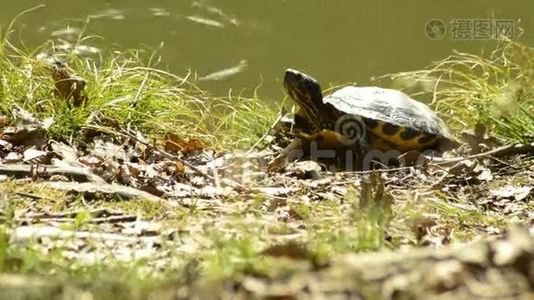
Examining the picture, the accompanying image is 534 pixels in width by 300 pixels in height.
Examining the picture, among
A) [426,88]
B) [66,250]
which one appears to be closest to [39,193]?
[66,250]

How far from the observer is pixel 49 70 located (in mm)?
3908

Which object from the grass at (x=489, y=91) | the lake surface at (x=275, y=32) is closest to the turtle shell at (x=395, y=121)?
the grass at (x=489, y=91)

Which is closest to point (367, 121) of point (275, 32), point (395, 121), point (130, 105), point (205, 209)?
point (395, 121)

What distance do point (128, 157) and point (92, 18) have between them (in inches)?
129

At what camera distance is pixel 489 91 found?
4449mm

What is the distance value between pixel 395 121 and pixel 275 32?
95.6 inches

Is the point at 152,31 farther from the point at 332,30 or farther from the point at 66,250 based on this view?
the point at 66,250

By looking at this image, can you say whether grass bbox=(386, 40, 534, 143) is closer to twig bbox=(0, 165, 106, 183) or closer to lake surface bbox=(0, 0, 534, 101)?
lake surface bbox=(0, 0, 534, 101)

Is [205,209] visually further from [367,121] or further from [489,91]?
[489,91]

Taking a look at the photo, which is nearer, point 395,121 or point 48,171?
point 48,171

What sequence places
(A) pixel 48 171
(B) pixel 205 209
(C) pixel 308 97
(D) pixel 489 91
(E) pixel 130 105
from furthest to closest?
(D) pixel 489 91
(C) pixel 308 97
(E) pixel 130 105
(A) pixel 48 171
(B) pixel 205 209

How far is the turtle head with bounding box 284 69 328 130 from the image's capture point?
165 inches

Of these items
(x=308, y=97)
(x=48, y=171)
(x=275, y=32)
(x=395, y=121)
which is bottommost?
(x=48, y=171)

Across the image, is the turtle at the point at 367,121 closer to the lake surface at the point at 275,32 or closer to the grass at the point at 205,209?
the grass at the point at 205,209
